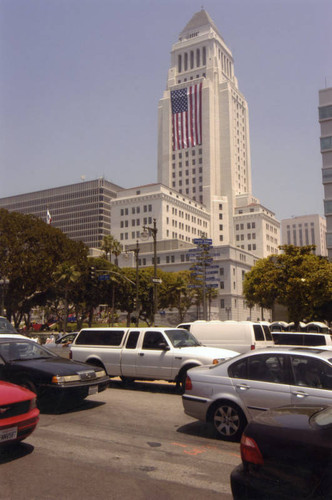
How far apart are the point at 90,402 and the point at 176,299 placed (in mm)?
59267

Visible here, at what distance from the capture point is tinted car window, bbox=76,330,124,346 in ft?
42.1

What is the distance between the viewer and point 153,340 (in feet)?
40.2

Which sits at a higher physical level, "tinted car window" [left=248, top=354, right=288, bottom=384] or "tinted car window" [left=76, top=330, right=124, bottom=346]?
"tinted car window" [left=76, top=330, right=124, bottom=346]

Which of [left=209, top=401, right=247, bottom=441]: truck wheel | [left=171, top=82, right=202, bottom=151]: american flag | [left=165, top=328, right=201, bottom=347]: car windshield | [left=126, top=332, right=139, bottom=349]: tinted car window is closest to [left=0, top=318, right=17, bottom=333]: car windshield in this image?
[left=126, top=332, right=139, bottom=349]: tinted car window

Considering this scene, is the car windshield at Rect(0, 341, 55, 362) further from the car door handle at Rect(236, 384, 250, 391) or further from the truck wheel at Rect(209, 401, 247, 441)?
the car door handle at Rect(236, 384, 250, 391)

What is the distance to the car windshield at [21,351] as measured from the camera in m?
9.53

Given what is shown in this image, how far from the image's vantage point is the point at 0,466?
5.80 m

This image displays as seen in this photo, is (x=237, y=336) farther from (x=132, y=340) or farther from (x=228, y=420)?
(x=228, y=420)

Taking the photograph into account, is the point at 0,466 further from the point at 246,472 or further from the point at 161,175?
the point at 161,175

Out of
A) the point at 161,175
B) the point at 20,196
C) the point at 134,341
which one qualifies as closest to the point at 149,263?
the point at 161,175

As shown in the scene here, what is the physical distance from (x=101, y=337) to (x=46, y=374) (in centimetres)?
401

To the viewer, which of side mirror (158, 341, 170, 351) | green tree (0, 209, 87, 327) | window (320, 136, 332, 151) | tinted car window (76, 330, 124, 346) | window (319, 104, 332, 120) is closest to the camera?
side mirror (158, 341, 170, 351)

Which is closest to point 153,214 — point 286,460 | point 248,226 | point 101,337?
point 248,226

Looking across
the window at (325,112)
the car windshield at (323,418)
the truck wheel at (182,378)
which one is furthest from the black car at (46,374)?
the window at (325,112)
